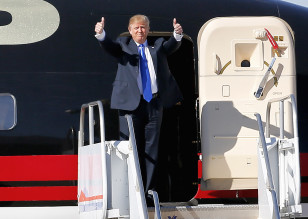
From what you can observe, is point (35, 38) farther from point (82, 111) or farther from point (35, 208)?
point (35, 208)

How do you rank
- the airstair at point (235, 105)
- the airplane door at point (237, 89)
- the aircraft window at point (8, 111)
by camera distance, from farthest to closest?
1. the aircraft window at point (8, 111)
2. the airplane door at point (237, 89)
3. the airstair at point (235, 105)

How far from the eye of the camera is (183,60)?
27.4ft

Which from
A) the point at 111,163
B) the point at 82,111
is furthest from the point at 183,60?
the point at 111,163

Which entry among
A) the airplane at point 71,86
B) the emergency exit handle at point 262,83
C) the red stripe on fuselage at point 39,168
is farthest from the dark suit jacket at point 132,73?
the red stripe on fuselage at point 39,168

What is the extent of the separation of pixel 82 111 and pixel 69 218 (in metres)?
1.10

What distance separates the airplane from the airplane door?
0.22 meters

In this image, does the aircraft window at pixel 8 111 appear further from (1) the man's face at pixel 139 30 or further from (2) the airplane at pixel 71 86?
(1) the man's face at pixel 139 30

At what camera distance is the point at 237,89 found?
26.0 ft

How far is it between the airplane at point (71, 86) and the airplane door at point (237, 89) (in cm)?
22

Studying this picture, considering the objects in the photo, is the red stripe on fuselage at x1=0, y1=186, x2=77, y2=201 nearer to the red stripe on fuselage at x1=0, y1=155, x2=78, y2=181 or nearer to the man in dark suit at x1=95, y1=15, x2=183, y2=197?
the red stripe on fuselage at x1=0, y1=155, x2=78, y2=181

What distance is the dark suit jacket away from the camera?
7.29 metres

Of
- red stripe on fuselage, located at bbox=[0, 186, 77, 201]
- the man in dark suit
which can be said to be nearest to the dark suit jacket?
the man in dark suit

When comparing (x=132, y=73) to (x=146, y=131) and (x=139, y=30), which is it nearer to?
(x=139, y=30)

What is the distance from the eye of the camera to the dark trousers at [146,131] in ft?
23.9
